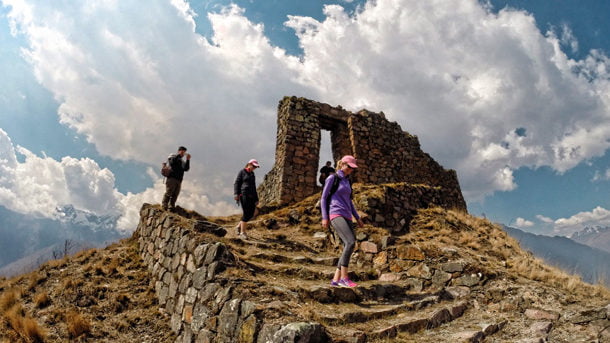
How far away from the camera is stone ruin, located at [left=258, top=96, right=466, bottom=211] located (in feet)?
46.7

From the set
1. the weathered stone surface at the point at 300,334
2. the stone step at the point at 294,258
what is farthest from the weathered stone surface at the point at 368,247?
the weathered stone surface at the point at 300,334

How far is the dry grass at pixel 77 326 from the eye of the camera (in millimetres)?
6098

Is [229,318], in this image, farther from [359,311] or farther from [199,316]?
[359,311]

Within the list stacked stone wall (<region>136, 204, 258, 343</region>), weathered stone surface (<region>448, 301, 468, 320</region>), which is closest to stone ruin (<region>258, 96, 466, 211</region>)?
stacked stone wall (<region>136, 204, 258, 343</region>)

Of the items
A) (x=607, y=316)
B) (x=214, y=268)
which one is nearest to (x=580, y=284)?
(x=607, y=316)

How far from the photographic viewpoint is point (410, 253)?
7742 mm

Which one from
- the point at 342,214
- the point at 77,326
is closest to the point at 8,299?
the point at 77,326

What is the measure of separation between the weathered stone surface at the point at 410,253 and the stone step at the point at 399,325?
1560mm

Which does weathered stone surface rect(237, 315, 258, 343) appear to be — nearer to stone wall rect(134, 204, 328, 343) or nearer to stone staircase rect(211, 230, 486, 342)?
stone wall rect(134, 204, 328, 343)

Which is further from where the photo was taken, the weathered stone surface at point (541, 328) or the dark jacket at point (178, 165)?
the dark jacket at point (178, 165)

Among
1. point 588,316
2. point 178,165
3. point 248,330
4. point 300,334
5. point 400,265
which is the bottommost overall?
point 248,330

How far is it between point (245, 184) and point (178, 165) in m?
2.75

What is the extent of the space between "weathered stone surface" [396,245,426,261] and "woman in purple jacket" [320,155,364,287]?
2333mm

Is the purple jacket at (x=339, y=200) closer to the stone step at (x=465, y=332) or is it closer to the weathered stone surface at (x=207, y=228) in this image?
the stone step at (x=465, y=332)
